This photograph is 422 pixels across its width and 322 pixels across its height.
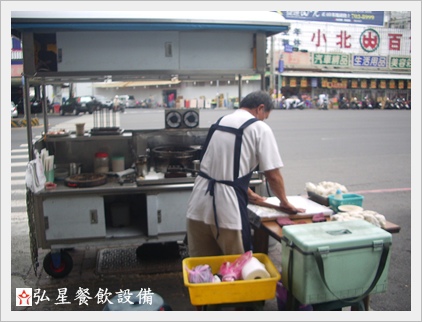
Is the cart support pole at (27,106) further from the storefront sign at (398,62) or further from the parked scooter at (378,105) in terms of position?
the parked scooter at (378,105)

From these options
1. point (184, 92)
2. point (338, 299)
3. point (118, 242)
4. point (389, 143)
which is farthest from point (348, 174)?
point (184, 92)

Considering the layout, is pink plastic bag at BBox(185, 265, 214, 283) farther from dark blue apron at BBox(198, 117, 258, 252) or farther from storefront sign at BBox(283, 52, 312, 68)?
storefront sign at BBox(283, 52, 312, 68)

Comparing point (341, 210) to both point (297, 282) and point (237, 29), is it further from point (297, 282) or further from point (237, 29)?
point (237, 29)

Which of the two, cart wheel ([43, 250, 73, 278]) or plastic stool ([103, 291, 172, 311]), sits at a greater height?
plastic stool ([103, 291, 172, 311])

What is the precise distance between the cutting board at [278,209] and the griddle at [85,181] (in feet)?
5.34

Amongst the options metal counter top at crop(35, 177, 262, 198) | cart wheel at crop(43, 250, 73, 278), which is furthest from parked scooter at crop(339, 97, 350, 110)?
cart wheel at crop(43, 250, 73, 278)

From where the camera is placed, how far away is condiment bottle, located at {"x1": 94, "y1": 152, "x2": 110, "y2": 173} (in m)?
4.53

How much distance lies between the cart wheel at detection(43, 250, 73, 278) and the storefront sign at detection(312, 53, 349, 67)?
93.0 ft

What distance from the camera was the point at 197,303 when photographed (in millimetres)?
2289

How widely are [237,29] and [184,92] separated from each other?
26.3m

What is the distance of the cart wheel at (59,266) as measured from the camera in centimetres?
392

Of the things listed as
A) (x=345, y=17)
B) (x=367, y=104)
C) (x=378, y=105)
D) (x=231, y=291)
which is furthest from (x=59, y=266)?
(x=378, y=105)

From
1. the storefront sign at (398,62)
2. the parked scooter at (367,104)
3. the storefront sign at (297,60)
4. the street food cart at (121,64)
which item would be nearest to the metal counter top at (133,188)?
the street food cart at (121,64)

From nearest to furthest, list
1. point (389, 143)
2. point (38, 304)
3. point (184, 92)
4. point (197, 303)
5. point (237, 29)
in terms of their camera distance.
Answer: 1. point (197, 303)
2. point (38, 304)
3. point (237, 29)
4. point (389, 143)
5. point (184, 92)
